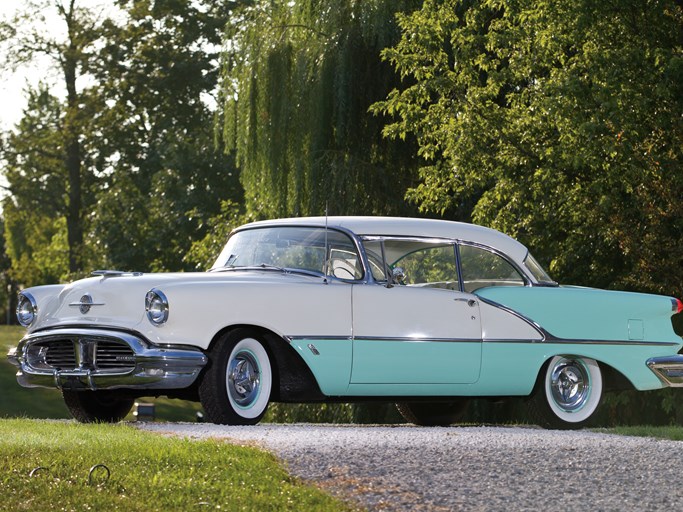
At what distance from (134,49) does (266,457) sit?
37.3m

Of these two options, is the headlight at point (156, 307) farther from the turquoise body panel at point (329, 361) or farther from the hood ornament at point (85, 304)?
the turquoise body panel at point (329, 361)

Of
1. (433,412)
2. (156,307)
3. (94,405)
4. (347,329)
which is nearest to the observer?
(156,307)

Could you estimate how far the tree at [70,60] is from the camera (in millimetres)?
43000

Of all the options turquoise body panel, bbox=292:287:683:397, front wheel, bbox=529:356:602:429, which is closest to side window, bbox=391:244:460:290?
turquoise body panel, bbox=292:287:683:397

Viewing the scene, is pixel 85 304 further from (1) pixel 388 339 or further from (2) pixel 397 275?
(2) pixel 397 275

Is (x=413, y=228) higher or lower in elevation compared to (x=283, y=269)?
higher

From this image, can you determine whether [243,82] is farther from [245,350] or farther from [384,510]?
[384,510]

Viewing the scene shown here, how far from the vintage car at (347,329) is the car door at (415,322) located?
1 centimetres

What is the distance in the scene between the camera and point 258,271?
10.7 meters

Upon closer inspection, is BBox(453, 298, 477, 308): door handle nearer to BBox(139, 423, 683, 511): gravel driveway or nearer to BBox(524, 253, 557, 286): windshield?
BBox(524, 253, 557, 286): windshield

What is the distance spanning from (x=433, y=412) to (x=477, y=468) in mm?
4794

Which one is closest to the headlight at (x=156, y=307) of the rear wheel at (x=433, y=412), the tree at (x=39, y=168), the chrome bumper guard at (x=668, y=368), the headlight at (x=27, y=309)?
the headlight at (x=27, y=309)

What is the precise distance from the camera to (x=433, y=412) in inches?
510

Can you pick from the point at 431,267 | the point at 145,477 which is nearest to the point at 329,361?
the point at 431,267
